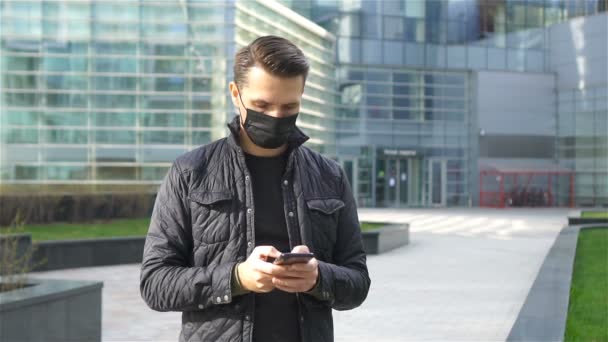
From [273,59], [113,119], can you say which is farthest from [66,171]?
[273,59]

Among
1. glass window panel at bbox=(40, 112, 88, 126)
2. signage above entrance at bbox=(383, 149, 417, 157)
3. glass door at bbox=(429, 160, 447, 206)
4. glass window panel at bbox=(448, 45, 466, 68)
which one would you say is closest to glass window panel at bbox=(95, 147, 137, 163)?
glass window panel at bbox=(40, 112, 88, 126)

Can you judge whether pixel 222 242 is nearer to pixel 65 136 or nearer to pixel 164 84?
pixel 164 84

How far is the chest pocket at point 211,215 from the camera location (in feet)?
8.70

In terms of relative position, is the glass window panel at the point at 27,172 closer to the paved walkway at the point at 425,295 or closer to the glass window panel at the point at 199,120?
the glass window panel at the point at 199,120

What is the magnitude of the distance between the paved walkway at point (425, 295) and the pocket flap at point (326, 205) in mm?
5811

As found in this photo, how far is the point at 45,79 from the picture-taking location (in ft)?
106

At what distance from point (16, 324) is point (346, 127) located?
37.9 metres

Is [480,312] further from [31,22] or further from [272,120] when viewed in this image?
[31,22]

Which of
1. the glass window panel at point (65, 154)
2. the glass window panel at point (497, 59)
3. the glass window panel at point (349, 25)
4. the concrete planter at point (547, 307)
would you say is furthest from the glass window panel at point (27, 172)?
the glass window panel at point (497, 59)

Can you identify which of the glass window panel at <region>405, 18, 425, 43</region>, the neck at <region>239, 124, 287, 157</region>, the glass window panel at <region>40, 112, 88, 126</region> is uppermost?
the glass window panel at <region>405, 18, 425, 43</region>

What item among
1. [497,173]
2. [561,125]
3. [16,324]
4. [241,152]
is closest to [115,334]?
[16,324]

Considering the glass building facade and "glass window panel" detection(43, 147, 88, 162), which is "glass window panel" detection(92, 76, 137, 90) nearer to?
the glass building facade

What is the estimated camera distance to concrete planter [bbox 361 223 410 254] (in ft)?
58.3

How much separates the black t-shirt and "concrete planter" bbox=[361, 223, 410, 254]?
14.5m
